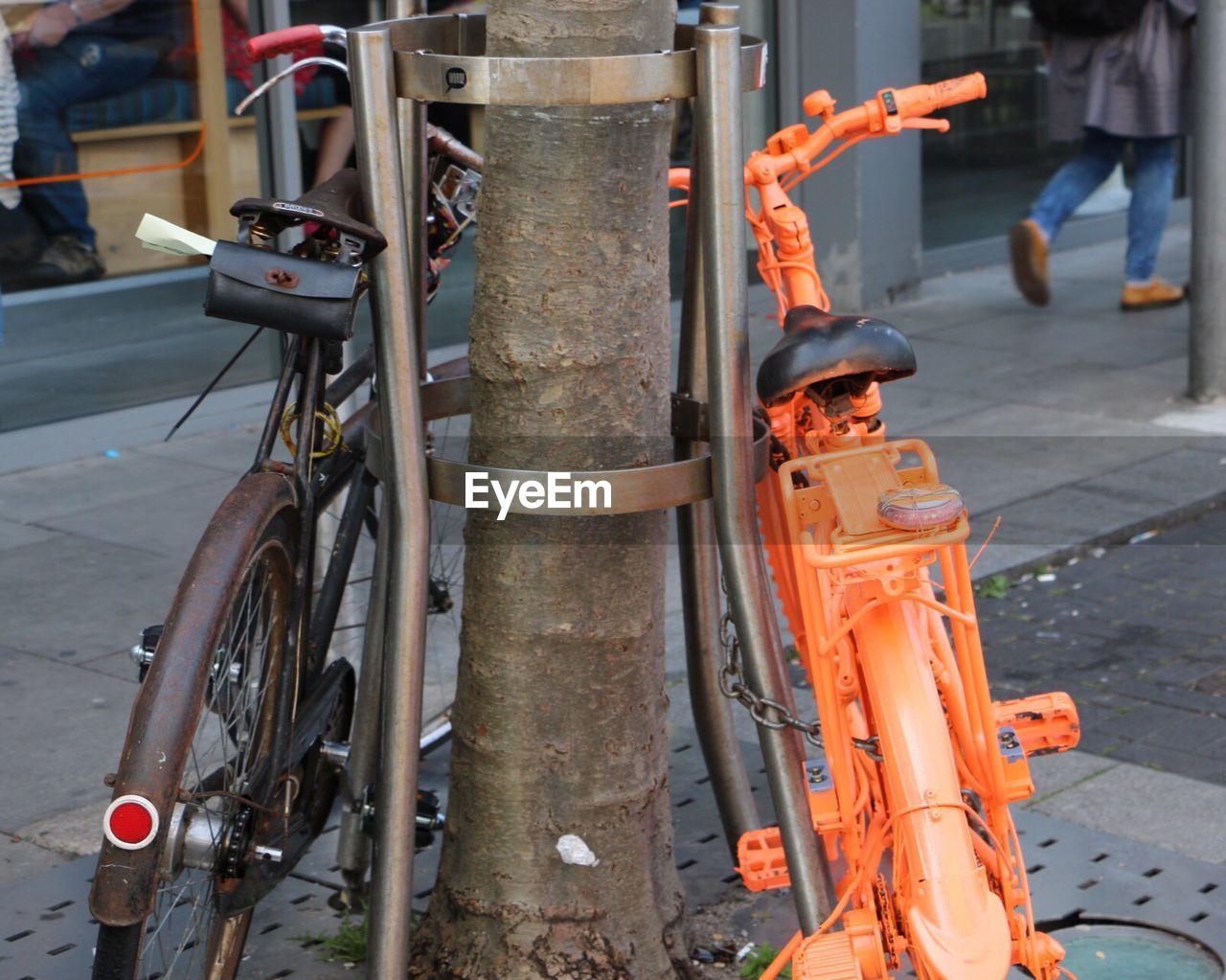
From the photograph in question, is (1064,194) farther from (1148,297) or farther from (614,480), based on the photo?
(614,480)

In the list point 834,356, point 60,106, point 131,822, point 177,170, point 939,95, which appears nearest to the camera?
point 131,822

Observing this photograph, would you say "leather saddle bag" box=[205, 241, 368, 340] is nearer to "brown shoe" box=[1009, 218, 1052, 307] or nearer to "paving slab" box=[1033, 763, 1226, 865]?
"paving slab" box=[1033, 763, 1226, 865]

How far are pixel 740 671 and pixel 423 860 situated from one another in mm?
999

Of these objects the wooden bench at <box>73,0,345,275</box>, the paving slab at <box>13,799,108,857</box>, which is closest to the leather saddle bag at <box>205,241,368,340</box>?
the paving slab at <box>13,799,108,857</box>

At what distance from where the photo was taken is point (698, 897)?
11.1 feet

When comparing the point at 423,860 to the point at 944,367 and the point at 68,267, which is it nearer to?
the point at 68,267

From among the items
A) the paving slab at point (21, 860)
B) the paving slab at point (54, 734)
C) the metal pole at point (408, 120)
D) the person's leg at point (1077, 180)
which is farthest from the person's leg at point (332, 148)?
the metal pole at point (408, 120)

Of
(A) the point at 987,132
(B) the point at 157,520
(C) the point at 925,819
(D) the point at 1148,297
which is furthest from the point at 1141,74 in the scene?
(C) the point at 925,819

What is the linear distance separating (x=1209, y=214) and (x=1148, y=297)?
2222 millimetres

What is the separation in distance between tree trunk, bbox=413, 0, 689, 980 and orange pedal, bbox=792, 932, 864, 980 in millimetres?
481

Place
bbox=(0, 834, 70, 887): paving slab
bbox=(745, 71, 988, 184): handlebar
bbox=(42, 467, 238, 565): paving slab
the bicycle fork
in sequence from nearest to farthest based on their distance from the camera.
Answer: the bicycle fork → bbox=(745, 71, 988, 184): handlebar → bbox=(0, 834, 70, 887): paving slab → bbox=(42, 467, 238, 565): paving slab

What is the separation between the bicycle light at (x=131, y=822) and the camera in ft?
7.52

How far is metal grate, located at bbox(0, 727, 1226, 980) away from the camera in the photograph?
3.14 metres

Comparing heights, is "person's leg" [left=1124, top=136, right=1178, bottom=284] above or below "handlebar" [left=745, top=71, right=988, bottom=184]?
below
